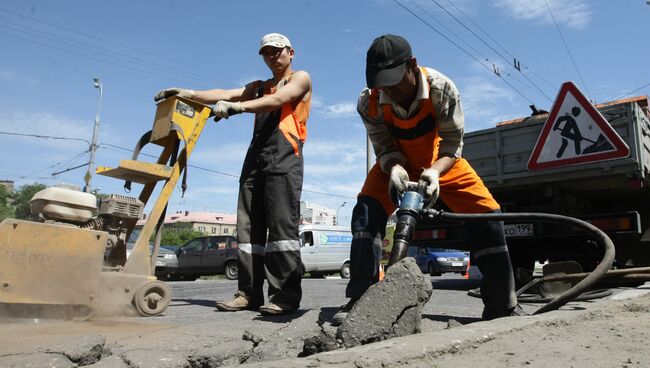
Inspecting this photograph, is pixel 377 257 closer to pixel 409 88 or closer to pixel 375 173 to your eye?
pixel 375 173

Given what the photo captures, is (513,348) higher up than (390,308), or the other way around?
(390,308)

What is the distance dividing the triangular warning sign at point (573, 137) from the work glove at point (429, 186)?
403 centimetres

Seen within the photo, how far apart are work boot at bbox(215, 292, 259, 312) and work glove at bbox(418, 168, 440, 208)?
57.0 inches

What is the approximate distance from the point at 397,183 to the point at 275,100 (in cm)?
107

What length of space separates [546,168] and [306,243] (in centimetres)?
1190

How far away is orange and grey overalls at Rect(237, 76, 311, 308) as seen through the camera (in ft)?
11.0

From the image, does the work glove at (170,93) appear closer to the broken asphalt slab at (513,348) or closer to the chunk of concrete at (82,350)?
the chunk of concrete at (82,350)

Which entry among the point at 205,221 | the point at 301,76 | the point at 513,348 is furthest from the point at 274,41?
the point at 205,221

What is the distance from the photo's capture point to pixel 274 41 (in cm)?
371

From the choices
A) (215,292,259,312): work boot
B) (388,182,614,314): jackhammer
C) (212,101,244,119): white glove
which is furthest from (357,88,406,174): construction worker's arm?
(215,292,259,312): work boot

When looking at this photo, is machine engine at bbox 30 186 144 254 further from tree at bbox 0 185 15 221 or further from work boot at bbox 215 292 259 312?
tree at bbox 0 185 15 221

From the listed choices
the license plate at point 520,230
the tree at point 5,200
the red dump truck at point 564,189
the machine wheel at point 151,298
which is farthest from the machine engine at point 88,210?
the tree at point 5,200

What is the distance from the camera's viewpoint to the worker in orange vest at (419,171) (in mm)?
2900

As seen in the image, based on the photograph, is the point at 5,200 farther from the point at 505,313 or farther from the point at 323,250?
the point at 505,313
